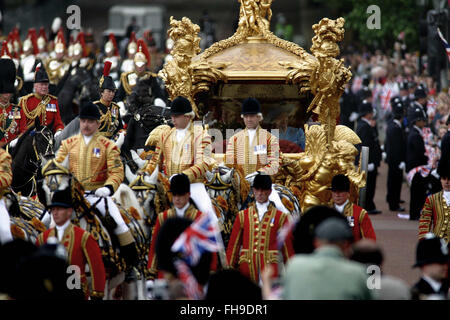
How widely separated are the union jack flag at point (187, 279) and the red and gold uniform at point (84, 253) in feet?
6.79

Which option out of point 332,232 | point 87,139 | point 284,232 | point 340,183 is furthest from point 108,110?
point 332,232

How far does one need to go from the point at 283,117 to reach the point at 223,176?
2.75m

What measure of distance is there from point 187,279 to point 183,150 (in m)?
4.20

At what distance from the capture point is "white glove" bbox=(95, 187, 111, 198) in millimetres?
11344

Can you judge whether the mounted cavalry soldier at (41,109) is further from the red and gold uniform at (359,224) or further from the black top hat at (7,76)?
the red and gold uniform at (359,224)

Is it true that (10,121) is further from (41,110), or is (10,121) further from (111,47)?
(111,47)

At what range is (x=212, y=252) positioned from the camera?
8.90m

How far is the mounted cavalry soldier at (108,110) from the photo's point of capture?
1661 centimetres

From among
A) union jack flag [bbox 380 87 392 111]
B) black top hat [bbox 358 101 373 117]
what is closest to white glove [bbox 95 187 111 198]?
black top hat [bbox 358 101 373 117]

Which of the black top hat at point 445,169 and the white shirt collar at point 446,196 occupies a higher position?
the black top hat at point 445,169

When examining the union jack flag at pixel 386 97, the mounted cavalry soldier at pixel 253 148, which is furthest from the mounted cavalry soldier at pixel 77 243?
the union jack flag at pixel 386 97

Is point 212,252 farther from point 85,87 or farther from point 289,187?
point 85,87
